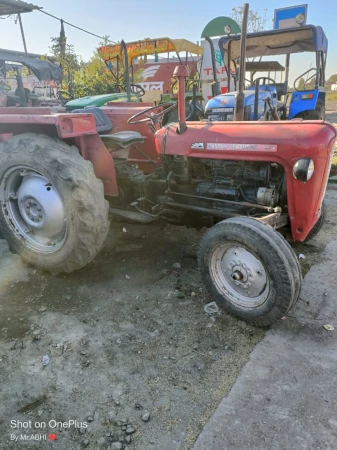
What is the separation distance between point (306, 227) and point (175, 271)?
1170 millimetres

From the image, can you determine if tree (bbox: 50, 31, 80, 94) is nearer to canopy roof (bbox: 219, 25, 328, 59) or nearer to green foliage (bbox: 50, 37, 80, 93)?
green foliage (bbox: 50, 37, 80, 93)

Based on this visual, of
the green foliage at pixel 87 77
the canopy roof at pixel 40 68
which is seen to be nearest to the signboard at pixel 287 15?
the green foliage at pixel 87 77

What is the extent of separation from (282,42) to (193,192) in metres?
4.80

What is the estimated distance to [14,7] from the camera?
12.8 m

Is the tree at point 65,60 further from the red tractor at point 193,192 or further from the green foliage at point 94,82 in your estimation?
the red tractor at point 193,192

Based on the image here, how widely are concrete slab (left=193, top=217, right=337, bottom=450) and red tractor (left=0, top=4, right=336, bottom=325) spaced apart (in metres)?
0.24

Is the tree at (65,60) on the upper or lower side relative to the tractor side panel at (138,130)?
upper

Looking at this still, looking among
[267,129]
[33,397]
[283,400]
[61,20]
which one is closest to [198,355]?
[283,400]

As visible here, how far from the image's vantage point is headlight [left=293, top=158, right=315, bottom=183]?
7.60ft

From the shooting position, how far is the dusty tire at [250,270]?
2.18 m

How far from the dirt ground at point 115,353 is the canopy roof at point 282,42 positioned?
14.4 feet

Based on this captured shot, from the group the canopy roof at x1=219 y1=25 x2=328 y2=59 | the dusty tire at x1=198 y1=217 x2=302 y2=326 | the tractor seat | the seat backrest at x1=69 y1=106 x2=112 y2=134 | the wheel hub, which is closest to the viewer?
the dusty tire at x1=198 y1=217 x2=302 y2=326

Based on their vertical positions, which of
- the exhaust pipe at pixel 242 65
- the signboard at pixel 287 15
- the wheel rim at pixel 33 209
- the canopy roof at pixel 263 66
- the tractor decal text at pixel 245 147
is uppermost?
the signboard at pixel 287 15

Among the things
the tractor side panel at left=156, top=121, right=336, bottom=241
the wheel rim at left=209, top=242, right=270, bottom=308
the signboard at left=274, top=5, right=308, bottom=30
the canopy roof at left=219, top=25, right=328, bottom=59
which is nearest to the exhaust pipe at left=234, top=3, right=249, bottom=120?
the tractor side panel at left=156, top=121, right=336, bottom=241
